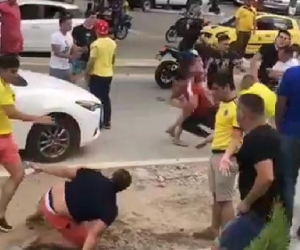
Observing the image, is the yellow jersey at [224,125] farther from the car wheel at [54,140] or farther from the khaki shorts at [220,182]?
the car wheel at [54,140]

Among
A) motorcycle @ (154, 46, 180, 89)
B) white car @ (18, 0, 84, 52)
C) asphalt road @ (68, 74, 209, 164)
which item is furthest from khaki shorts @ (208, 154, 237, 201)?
white car @ (18, 0, 84, 52)

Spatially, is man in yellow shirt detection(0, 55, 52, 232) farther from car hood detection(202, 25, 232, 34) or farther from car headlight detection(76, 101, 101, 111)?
car hood detection(202, 25, 232, 34)

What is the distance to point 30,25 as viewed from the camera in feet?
65.2

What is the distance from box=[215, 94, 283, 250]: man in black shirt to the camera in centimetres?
603

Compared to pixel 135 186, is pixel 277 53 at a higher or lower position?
higher

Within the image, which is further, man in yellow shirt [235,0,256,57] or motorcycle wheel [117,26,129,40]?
motorcycle wheel [117,26,129,40]

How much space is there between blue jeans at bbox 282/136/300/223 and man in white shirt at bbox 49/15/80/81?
561 centimetres

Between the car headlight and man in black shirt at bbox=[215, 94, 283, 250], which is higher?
man in black shirt at bbox=[215, 94, 283, 250]

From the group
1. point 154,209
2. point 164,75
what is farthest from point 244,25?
point 154,209

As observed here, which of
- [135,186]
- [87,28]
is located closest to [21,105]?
[135,186]

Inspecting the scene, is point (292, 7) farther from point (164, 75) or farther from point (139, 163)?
point (139, 163)

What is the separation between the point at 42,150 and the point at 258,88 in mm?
3072

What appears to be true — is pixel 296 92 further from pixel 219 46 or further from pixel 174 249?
pixel 219 46

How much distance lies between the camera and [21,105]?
10023 mm
